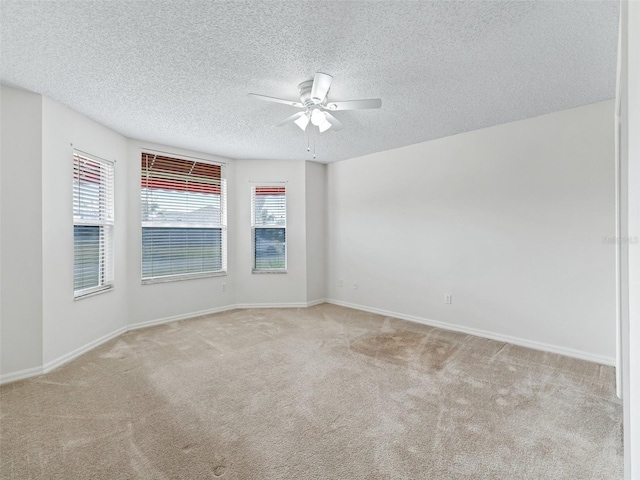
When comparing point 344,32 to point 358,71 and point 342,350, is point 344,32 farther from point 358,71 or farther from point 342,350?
point 342,350

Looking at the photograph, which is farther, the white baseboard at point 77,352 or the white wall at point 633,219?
the white baseboard at point 77,352

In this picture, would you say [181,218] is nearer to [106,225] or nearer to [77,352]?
[106,225]

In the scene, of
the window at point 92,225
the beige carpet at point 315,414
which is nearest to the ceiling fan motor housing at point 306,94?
the beige carpet at point 315,414

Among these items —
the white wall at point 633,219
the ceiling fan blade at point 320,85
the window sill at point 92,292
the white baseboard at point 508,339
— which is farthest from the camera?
the window sill at point 92,292

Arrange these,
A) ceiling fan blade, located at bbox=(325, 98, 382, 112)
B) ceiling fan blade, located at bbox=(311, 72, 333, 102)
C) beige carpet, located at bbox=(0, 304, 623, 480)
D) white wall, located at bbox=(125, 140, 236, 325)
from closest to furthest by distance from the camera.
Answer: beige carpet, located at bbox=(0, 304, 623, 480)
ceiling fan blade, located at bbox=(311, 72, 333, 102)
ceiling fan blade, located at bbox=(325, 98, 382, 112)
white wall, located at bbox=(125, 140, 236, 325)

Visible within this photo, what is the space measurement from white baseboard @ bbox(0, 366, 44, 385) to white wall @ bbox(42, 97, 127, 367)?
0.31 feet

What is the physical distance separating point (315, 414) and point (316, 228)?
3642mm

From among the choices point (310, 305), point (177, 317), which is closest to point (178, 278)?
point (177, 317)

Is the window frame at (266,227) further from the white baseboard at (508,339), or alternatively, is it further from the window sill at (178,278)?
the white baseboard at (508,339)

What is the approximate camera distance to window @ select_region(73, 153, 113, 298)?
3.32 meters

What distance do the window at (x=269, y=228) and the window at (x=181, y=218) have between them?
55 centimetres

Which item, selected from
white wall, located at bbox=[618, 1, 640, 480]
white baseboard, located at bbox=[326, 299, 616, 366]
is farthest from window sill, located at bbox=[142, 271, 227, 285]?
white wall, located at bbox=[618, 1, 640, 480]

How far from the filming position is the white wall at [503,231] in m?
2.99

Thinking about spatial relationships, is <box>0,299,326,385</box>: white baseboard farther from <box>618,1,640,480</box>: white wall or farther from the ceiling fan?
<box>618,1,640,480</box>: white wall
